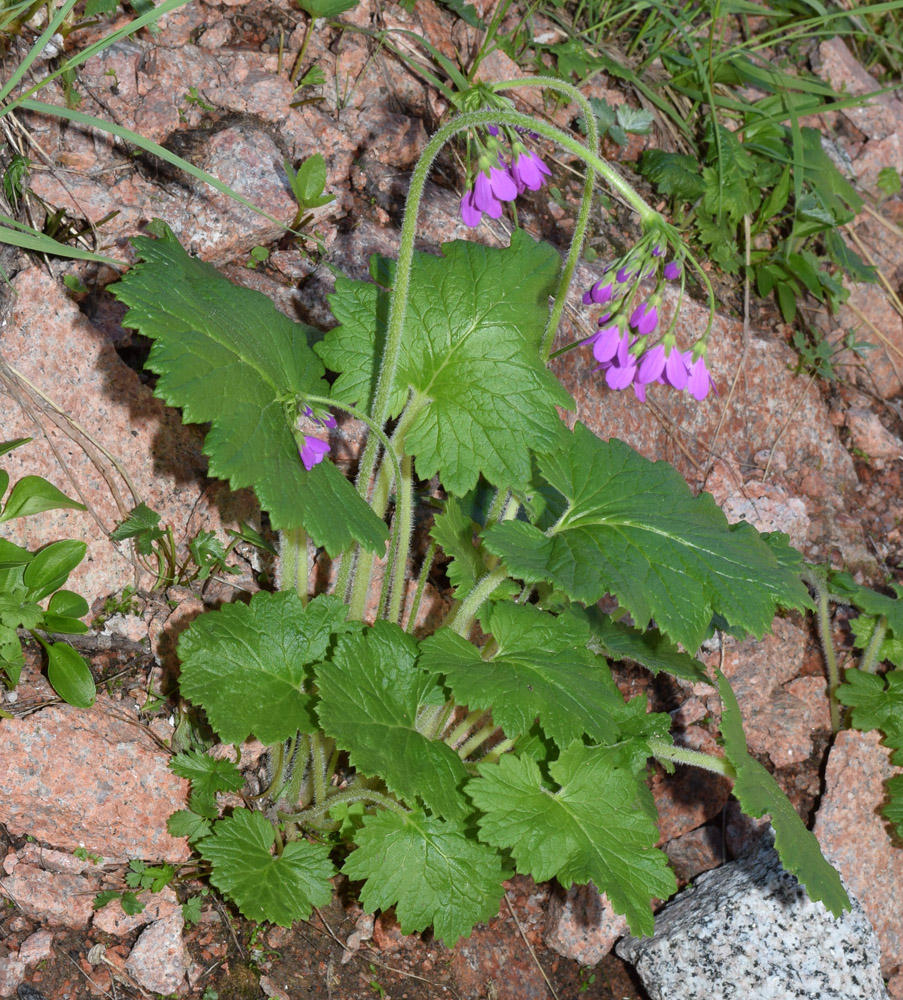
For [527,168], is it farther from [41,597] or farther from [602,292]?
[41,597]

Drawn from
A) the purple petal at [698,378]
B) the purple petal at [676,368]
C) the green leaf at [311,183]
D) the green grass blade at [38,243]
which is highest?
the green grass blade at [38,243]

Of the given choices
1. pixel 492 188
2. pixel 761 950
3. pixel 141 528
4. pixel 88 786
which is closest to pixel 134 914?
pixel 88 786

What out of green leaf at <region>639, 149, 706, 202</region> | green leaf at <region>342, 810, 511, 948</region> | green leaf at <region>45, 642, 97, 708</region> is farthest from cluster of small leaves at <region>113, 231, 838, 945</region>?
green leaf at <region>639, 149, 706, 202</region>

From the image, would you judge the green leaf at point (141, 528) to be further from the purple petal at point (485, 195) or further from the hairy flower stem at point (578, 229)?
the purple petal at point (485, 195)

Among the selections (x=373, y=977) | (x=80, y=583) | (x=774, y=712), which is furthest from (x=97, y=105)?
(x=774, y=712)

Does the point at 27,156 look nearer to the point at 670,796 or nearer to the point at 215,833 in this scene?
the point at 215,833

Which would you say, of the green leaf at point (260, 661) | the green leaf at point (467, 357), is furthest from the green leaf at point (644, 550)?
the green leaf at point (260, 661)
